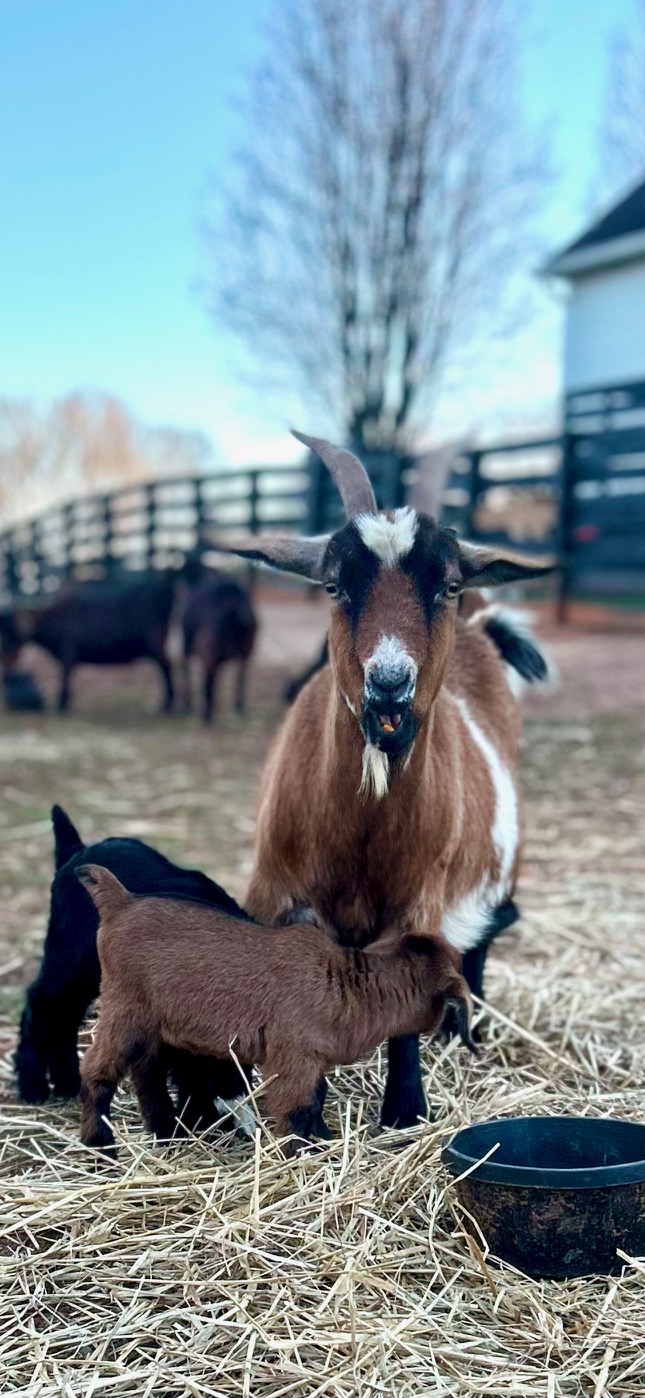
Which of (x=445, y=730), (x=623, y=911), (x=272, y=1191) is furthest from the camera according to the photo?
(x=623, y=911)

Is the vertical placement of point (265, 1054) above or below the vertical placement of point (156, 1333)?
above

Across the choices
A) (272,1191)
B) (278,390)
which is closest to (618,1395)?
(272,1191)

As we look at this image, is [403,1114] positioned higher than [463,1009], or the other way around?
[463,1009]

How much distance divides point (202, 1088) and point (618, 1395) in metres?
1.22

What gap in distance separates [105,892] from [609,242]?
18.5 metres

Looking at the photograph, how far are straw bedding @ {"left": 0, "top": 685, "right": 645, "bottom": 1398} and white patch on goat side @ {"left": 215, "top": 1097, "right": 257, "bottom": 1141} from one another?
0.14 feet

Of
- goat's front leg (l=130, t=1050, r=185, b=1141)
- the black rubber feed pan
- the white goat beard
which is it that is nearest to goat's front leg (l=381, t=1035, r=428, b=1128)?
the black rubber feed pan

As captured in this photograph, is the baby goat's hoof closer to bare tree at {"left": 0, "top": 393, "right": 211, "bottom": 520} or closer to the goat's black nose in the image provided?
the goat's black nose

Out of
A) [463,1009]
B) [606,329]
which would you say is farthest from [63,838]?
[606,329]

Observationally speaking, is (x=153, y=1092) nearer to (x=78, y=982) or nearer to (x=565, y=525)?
(x=78, y=982)

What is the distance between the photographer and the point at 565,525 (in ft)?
46.0

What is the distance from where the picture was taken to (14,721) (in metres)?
10.5

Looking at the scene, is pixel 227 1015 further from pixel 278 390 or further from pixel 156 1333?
pixel 278 390

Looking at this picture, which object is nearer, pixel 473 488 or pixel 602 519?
pixel 602 519
